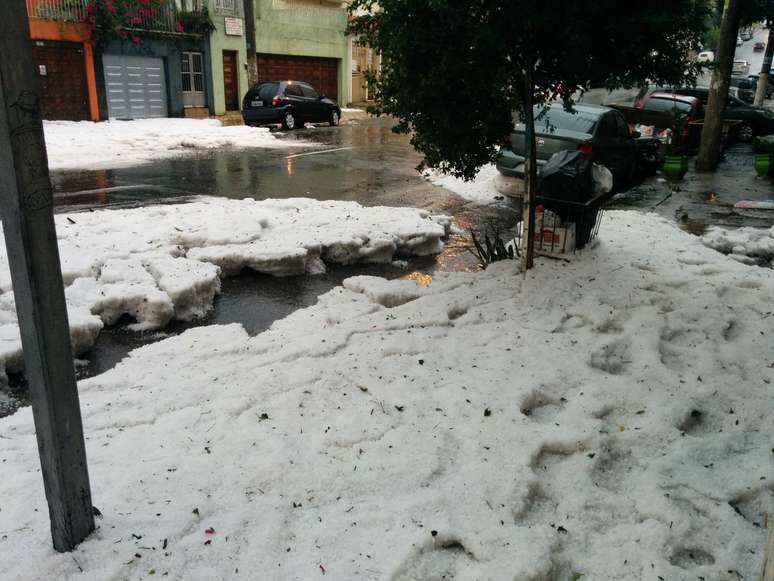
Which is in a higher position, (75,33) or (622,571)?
(75,33)

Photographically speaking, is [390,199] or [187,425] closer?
[187,425]

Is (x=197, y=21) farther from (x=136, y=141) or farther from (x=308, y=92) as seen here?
(x=136, y=141)

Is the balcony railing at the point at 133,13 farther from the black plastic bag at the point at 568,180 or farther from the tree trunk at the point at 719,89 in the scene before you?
the black plastic bag at the point at 568,180

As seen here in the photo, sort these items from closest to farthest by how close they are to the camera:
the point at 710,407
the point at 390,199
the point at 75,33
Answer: the point at 710,407 → the point at 390,199 → the point at 75,33

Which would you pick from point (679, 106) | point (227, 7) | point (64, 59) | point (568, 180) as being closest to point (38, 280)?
point (568, 180)

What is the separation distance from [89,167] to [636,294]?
12527mm

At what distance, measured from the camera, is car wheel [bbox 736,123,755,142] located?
22041 millimetres

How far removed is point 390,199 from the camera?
1138cm

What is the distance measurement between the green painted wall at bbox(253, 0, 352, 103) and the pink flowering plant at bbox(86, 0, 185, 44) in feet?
19.1

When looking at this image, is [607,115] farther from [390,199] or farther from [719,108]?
[390,199]

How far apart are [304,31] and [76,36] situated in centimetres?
1247

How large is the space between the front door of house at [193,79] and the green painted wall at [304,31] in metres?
3.68

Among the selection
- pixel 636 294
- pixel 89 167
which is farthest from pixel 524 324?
pixel 89 167

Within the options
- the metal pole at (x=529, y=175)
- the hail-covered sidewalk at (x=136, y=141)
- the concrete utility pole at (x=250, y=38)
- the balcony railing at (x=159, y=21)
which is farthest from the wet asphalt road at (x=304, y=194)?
the balcony railing at (x=159, y=21)
